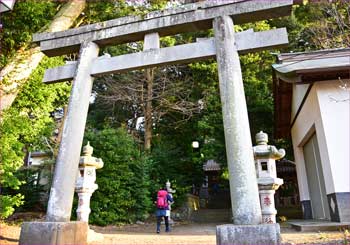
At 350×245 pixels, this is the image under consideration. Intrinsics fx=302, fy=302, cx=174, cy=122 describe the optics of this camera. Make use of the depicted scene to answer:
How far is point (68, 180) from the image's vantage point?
581 cm

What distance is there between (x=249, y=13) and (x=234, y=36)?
0.52m

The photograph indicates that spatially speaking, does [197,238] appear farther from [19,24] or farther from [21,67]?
[19,24]

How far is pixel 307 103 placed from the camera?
387 inches

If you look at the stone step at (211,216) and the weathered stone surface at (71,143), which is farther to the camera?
the stone step at (211,216)

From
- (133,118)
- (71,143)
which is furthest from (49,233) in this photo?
(133,118)

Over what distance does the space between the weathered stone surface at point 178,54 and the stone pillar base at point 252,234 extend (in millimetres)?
3240

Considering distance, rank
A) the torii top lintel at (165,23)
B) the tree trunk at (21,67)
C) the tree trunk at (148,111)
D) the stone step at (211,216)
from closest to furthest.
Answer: the torii top lintel at (165,23) → the tree trunk at (21,67) → the stone step at (211,216) → the tree trunk at (148,111)

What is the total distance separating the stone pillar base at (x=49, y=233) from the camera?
5.29m

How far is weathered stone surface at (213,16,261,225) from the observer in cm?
488

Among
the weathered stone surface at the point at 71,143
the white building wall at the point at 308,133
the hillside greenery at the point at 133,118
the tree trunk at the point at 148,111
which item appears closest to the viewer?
the weathered stone surface at the point at 71,143

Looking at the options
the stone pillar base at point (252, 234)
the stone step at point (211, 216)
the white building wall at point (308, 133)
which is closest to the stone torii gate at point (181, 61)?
the stone pillar base at point (252, 234)

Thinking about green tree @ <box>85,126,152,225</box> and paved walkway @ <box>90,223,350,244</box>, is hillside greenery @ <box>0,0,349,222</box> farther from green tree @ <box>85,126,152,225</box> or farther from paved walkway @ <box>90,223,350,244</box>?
paved walkway @ <box>90,223,350,244</box>

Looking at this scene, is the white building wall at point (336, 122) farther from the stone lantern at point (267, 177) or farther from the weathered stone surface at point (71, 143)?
the weathered stone surface at point (71, 143)

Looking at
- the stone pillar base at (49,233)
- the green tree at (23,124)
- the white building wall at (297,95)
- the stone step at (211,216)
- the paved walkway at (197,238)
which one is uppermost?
the white building wall at (297,95)
